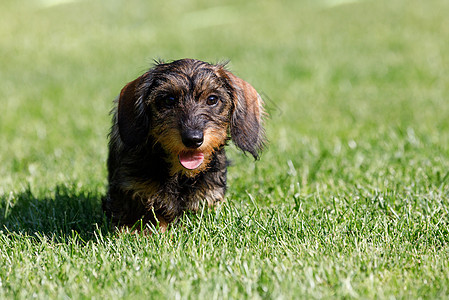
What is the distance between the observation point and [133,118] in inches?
137

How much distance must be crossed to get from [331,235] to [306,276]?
0.66 meters

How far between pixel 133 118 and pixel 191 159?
19.1 inches

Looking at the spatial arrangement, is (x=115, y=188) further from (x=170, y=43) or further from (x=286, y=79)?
(x=170, y=43)

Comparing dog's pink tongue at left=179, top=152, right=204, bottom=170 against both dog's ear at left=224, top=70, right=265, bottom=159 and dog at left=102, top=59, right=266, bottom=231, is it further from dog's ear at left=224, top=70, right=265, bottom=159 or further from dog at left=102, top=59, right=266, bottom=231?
dog's ear at left=224, top=70, right=265, bottom=159

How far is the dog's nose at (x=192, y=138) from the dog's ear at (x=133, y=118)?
1.28ft

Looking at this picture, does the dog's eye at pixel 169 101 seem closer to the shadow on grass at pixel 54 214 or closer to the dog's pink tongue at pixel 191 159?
the dog's pink tongue at pixel 191 159

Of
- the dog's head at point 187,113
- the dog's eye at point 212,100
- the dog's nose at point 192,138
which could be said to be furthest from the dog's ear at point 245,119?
the dog's nose at point 192,138

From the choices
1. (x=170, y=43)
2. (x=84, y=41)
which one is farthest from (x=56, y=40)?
(x=170, y=43)

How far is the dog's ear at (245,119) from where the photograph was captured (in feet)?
11.9

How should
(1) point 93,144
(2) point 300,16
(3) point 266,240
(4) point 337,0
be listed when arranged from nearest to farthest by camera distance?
(3) point 266,240, (1) point 93,144, (2) point 300,16, (4) point 337,0

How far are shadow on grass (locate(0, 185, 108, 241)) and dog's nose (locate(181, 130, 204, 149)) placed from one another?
97 cm

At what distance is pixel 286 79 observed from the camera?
913 centimetres

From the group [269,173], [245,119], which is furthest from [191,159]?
[269,173]

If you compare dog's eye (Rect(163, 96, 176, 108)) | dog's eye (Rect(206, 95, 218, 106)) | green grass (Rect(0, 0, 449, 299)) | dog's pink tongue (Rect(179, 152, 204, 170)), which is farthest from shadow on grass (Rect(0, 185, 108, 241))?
dog's eye (Rect(206, 95, 218, 106))
